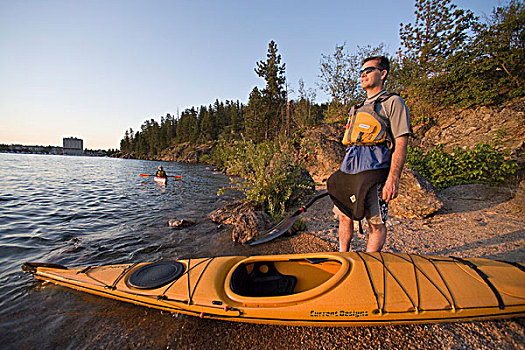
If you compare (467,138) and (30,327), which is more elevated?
(467,138)

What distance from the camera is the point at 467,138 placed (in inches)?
354

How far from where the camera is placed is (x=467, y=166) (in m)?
5.52

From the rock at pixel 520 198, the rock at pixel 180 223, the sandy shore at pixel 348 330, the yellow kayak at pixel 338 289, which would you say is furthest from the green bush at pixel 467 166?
the rock at pixel 180 223

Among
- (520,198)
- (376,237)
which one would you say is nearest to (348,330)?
(376,237)

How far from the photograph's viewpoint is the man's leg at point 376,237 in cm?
232

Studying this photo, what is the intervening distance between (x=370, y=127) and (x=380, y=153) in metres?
0.31

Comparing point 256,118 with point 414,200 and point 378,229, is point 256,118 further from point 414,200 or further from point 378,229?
point 378,229

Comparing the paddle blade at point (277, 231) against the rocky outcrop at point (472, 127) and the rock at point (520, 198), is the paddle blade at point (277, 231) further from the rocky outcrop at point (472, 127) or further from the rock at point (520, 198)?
the rocky outcrop at point (472, 127)

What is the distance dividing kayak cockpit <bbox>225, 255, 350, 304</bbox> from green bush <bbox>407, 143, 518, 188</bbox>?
541cm

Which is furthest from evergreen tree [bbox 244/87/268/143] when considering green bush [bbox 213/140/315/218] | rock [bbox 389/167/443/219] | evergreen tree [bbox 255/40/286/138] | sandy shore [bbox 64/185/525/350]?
sandy shore [bbox 64/185/525/350]

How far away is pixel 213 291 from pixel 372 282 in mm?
1535

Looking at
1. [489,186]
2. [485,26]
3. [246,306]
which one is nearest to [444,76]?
[485,26]

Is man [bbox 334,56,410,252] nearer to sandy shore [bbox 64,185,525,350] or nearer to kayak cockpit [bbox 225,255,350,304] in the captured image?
kayak cockpit [bbox 225,255,350,304]

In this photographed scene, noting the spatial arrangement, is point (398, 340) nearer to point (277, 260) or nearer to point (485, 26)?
point (277, 260)
